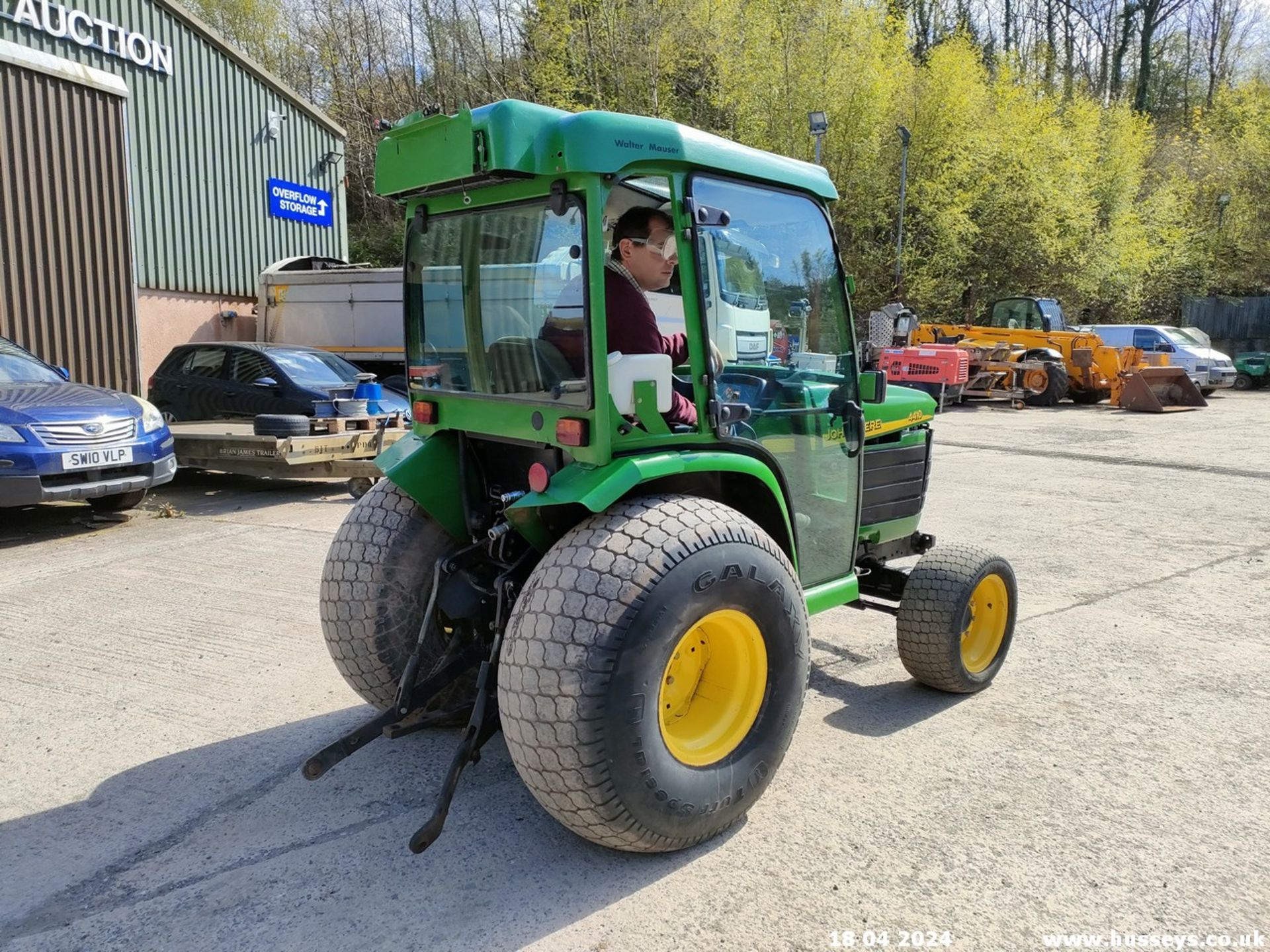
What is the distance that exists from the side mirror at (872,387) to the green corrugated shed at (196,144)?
1212 cm

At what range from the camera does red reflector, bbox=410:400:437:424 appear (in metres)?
3.54

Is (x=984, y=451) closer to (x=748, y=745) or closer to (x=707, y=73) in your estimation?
(x=748, y=745)

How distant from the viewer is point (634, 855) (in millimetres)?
2926

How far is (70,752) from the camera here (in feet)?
12.0

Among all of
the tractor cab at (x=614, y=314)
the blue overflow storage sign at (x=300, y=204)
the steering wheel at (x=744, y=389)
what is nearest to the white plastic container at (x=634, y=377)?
the tractor cab at (x=614, y=314)

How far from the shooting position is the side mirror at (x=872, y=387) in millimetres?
3756

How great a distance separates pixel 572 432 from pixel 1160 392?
18.9 meters

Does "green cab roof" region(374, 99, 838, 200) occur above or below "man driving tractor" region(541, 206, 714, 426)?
above

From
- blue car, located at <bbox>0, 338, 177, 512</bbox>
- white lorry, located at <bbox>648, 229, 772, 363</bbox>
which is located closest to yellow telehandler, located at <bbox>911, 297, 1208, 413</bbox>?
blue car, located at <bbox>0, 338, 177, 512</bbox>

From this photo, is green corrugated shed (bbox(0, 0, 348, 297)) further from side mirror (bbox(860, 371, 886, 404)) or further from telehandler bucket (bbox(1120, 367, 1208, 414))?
telehandler bucket (bbox(1120, 367, 1208, 414))

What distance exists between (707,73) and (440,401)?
78.2ft

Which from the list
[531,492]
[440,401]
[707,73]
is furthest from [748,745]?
[707,73]

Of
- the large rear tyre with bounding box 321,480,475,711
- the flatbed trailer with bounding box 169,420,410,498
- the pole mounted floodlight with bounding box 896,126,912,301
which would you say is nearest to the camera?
the large rear tyre with bounding box 321,480,475,711

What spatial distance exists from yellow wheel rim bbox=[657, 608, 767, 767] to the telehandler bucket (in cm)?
1769
